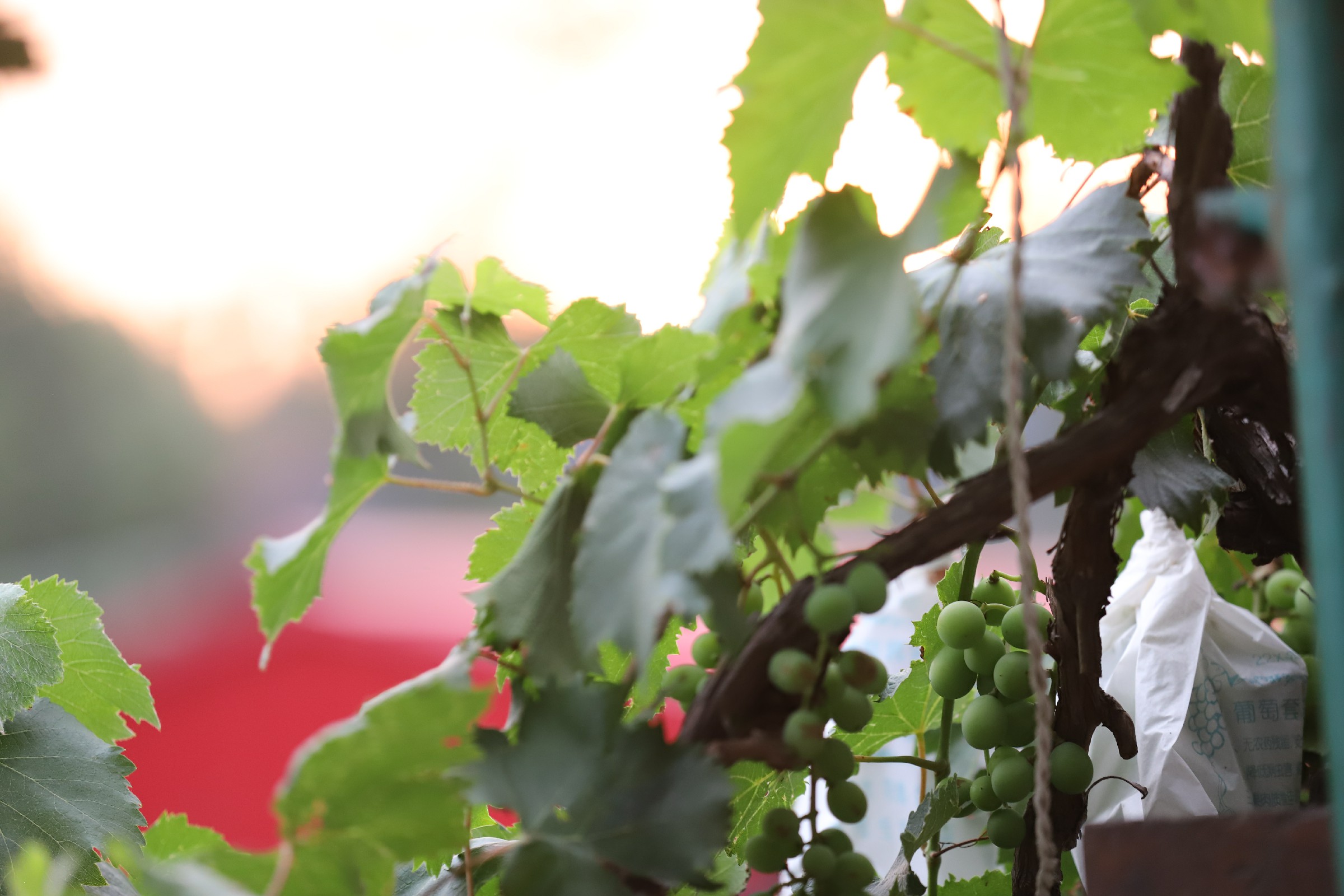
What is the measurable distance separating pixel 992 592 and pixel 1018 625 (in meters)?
0.06

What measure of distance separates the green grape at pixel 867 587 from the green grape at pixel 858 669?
0.03m

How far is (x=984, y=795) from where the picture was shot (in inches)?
18.2

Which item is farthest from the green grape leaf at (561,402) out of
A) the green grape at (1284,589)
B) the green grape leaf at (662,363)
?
the green grape at (1284,589)

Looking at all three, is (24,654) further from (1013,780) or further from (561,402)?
(1013,780)

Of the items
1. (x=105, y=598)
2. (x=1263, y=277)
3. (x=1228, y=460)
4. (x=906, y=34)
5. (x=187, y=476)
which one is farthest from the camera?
(x=187, y=476)

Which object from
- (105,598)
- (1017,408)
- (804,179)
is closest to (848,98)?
(804,179)

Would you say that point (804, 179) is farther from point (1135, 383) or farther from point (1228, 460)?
point (1228, 460)

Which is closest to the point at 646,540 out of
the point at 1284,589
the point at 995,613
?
the point at 995,613

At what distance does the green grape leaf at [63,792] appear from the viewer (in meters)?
0.51

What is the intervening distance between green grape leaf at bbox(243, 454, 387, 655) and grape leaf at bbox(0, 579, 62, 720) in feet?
0.72

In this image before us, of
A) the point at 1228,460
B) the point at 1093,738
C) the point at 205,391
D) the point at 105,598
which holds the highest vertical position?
the point at 205,391

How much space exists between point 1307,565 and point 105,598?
108 inches

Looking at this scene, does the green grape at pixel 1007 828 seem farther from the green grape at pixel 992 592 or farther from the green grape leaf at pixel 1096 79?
the green grape leaf at pixel 1096 79

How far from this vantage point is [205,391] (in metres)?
2.76
